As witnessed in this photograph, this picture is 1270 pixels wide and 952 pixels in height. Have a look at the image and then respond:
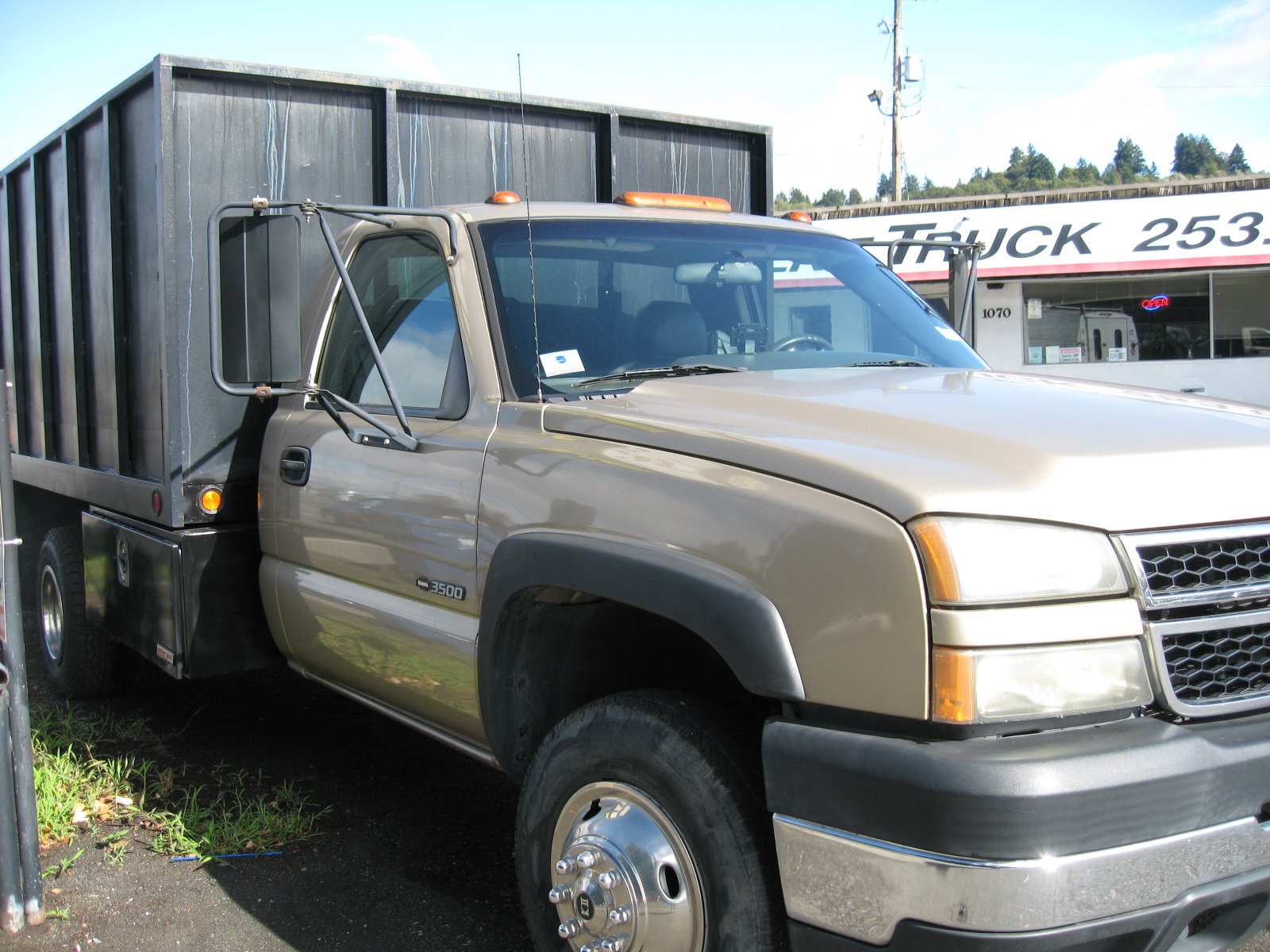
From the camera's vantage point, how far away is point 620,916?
2.42m

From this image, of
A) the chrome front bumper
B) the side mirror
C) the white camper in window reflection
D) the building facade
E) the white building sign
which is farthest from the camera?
the white camper in window reflection

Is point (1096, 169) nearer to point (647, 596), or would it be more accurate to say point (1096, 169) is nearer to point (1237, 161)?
point (1237, 161)

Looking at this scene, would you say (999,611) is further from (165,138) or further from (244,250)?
(165,138)

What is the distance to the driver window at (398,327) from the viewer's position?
340 centimetres

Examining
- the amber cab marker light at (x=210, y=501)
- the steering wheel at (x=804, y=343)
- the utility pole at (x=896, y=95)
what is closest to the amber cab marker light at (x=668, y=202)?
the steering wheel at (x=804, y=343)

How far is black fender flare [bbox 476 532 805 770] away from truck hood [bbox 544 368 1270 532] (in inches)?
9.9

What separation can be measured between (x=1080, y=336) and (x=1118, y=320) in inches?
22.3

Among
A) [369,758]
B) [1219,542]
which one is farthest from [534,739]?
[369,758]

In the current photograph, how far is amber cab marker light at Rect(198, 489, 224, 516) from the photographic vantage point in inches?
167

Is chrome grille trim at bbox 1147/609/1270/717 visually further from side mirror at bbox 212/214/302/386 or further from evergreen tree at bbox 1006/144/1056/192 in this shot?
evergreen tree at bbox 1006/144/1056/192

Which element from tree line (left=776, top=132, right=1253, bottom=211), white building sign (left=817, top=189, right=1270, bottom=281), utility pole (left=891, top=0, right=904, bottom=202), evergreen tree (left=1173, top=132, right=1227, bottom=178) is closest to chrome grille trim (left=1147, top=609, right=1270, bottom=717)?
white building sign (left=817, top=189, right=1270, bottom=281)

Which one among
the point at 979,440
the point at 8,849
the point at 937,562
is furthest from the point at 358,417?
the point at 937,562

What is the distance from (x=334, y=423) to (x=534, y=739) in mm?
1366

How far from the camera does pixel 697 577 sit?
7.47 ft
